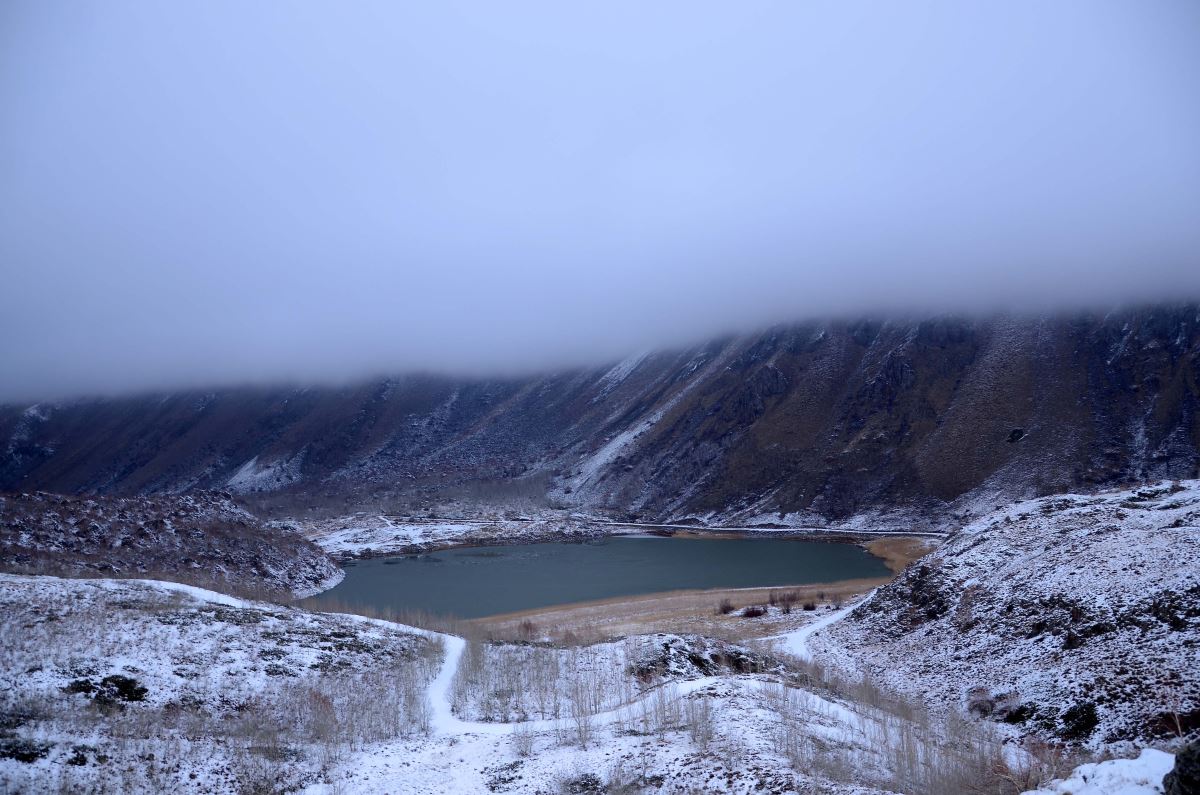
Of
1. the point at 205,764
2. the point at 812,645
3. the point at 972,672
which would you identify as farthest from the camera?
the point at 812,645

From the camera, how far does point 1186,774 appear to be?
19.6 feet

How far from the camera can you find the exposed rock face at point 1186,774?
5.85 metres

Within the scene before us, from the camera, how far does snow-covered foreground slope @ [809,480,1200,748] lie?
13203 millimetres

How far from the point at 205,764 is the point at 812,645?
21685 mm

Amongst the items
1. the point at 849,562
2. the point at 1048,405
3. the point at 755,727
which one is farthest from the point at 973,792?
the point at 1048,405

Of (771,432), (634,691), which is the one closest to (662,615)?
(634,691)

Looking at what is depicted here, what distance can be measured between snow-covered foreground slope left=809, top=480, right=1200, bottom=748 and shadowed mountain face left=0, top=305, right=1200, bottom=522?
50.4 m

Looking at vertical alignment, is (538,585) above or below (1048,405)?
below

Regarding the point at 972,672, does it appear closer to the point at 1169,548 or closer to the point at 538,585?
the point at 1169,548

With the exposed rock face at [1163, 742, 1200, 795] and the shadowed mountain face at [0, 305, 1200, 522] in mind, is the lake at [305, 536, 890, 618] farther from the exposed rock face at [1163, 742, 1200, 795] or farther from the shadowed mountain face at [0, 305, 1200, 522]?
the exposed rock face at [1163, 742, 1200, 795]

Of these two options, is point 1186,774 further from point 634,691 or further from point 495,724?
point 634,691

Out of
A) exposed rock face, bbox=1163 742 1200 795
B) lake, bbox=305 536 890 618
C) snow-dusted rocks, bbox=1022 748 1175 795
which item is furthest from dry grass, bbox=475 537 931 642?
exposed rock face, bbox=1163 742 1200 795

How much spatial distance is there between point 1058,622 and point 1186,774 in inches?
537

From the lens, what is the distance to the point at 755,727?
37.4 ft
